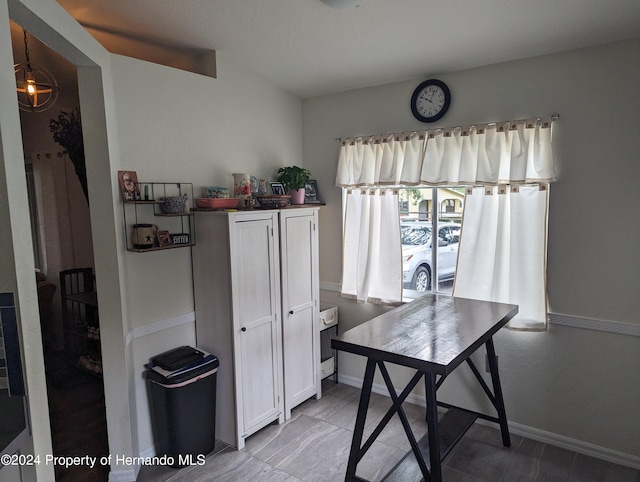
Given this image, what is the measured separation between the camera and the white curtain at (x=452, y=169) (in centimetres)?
268

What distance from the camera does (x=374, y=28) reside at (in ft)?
7.93

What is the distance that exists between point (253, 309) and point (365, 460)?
1.23 meters

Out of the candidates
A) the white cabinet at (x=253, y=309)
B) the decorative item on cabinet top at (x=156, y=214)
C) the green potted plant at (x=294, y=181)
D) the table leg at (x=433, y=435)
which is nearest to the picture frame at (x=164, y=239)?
the decorative item on cabinet top at (x=156, y=214)

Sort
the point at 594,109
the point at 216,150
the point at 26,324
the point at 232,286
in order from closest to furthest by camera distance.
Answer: the point at 26,324 → the point at 594,109 → the point at 232,286 → the point at 216,150

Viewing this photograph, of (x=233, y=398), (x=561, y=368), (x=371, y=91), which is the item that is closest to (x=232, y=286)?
(x=233, y=398)

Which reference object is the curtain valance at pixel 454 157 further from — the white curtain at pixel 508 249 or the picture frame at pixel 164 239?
the picture frame at pixel 164 239

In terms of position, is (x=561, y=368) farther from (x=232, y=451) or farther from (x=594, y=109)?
(x=232, y=451)

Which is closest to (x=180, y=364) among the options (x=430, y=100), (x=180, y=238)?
(x=180, y=238)

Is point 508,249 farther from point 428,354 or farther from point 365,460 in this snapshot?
point 365,460

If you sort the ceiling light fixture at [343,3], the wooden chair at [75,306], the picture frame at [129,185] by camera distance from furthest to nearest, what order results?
1. the wooden chair at [75,306]
2. the picture frame at [129,185]
3. the ceiling light fixture at [343,3]

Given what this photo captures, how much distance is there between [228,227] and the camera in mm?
2621

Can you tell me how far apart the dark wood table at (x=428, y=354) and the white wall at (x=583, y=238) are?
32 centimetres

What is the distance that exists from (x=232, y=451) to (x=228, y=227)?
4.97 ft

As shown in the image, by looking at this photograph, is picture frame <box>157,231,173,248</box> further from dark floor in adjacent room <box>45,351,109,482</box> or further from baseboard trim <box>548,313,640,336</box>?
baseboard trim <box>548,313,640,336</box>
